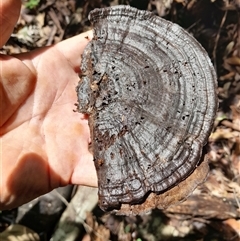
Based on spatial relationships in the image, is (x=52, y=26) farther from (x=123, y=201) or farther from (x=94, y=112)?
(x=123, y=201)

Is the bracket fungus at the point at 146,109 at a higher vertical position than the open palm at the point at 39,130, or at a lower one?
higher

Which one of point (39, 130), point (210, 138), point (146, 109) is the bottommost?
point (210, 138)

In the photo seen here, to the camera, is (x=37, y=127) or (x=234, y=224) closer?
(x=37, y=127)

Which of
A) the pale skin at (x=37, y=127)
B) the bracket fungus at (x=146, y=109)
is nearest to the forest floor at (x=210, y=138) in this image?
the pale skin at (x=37, y=127)

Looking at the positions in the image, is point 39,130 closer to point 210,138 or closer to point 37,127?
point 37,127

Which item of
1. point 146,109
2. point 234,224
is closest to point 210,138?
point 234,224

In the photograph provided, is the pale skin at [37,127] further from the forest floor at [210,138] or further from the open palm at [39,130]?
the forest floor at [210,138]

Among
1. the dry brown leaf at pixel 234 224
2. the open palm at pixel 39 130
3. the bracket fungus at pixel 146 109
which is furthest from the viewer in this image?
the dry brown leaf at pixel 234 224
